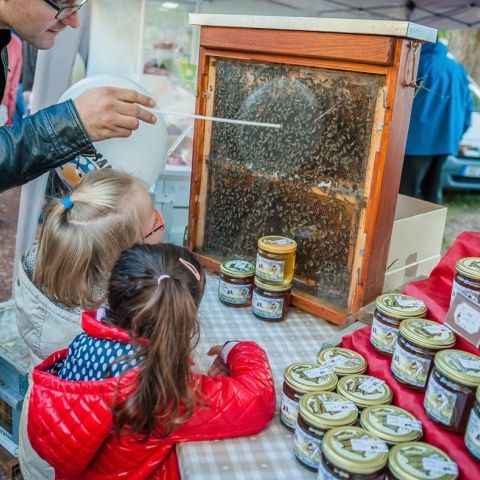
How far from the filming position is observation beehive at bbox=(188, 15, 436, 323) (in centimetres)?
155

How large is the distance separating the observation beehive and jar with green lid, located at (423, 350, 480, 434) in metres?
0.56

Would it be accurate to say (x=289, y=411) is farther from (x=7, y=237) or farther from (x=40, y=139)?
(x=7, y=237)

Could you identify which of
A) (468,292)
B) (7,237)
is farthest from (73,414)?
(7,237)

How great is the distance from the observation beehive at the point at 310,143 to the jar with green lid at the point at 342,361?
0.31 meters

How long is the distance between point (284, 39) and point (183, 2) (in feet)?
16.6

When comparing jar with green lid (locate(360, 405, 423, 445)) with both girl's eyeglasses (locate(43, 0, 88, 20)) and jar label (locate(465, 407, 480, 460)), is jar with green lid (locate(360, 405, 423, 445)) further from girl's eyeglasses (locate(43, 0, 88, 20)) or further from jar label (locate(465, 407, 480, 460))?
girl's eyeglasses (locate(43, 0, 88, 20))

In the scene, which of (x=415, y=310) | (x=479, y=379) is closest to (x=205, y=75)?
(x=415, y=310)

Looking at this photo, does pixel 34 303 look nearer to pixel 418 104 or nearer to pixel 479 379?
pixel 479 379

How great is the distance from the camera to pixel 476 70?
870 cm

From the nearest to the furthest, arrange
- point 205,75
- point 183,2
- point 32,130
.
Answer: point 32,130, point 205,75, point 183,2

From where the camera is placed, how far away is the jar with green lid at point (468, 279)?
119 cm

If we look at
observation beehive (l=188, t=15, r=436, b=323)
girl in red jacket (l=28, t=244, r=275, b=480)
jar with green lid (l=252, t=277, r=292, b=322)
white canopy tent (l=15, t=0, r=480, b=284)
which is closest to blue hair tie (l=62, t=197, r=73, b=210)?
girl in red jacket (l=28, t=244, r=275, b=480)

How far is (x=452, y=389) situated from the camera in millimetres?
1065

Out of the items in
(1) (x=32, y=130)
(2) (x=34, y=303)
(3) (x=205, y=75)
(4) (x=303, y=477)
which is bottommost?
(4) (x=303, y=477)
